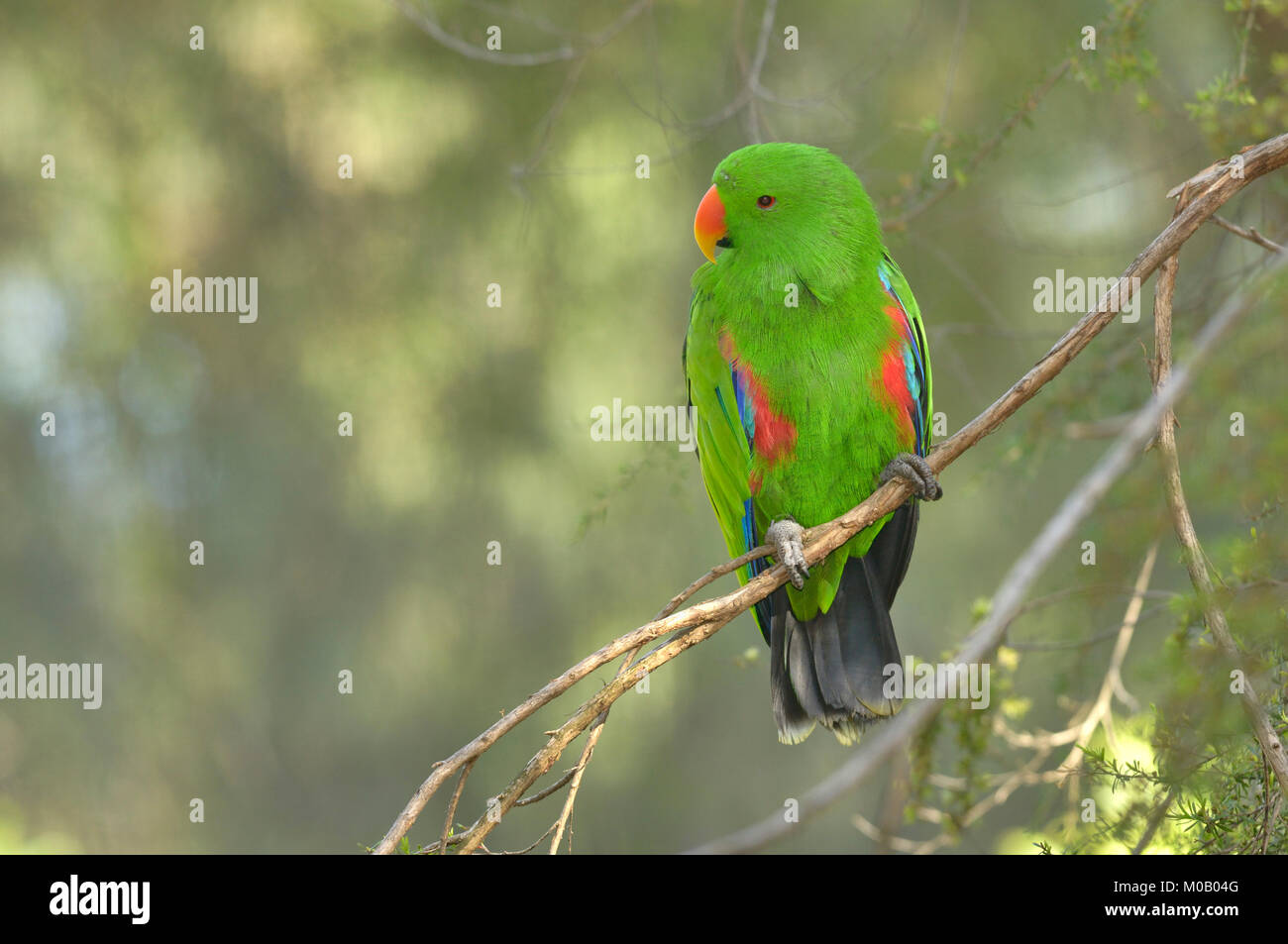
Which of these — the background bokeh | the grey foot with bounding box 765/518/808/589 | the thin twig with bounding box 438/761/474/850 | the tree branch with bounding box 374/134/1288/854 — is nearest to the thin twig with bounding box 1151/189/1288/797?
the tree branch with bounding box 374/134/1288/854

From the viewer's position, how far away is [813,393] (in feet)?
6.64

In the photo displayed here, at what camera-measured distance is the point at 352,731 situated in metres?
5.68

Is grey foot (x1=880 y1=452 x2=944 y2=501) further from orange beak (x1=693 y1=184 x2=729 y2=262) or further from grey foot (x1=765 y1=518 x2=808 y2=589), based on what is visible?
orange beak (x1=693 y1=184 x2=729 y2=262)

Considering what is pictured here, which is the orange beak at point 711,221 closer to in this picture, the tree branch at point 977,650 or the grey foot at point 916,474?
the grey foot at point 916,474

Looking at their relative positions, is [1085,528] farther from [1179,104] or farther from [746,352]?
[1179,104]

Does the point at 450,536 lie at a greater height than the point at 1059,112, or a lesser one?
lesser

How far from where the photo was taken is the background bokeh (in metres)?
4.39

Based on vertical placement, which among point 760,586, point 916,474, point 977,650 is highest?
point 916,474

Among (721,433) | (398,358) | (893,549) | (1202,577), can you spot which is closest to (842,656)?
(893,549)

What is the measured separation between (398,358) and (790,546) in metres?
3.48

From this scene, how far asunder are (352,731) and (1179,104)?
4.94 m

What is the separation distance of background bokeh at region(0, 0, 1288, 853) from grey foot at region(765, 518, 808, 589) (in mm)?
2296

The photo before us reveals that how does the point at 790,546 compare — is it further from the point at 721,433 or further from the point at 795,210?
the point at 795,210
